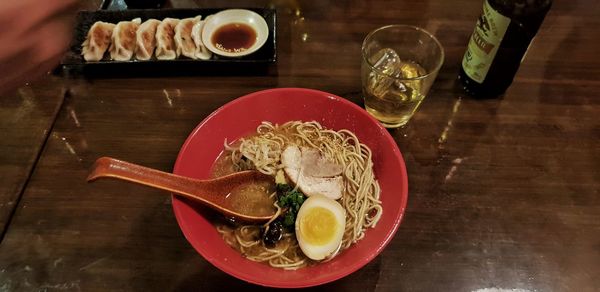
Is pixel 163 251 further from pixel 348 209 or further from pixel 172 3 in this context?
pixel 172 3

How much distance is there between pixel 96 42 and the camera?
1.95m

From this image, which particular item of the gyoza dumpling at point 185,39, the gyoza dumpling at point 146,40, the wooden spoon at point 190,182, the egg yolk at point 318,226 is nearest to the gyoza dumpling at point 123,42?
the gyoza dumpling at point 146,40

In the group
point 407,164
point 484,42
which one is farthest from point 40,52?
point 484,42

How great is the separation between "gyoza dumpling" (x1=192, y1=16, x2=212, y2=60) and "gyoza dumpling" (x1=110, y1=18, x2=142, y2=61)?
0.93 feet

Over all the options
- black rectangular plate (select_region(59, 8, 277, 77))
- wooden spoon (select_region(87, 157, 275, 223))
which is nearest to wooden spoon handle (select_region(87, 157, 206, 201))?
wooden spoon (select_region(87, 157, 275, 223))

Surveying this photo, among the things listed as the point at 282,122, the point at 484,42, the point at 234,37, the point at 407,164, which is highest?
the point at 484,42

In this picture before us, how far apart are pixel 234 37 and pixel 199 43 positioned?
0.58 feet

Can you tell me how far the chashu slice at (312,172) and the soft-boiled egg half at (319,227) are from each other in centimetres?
6

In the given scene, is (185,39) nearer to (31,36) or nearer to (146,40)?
(146,40)

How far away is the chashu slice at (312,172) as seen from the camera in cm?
144

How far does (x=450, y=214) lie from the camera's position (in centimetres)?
151

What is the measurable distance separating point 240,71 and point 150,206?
2.44 feet

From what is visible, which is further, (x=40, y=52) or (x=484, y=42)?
(x=40, y=52)

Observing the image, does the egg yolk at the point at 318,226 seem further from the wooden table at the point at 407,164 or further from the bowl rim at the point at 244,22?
the bowl rim at the point at 244,22
